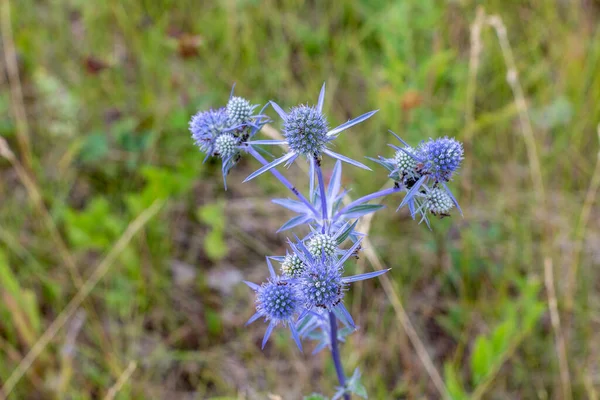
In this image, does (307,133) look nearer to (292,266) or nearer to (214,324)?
(292,266)

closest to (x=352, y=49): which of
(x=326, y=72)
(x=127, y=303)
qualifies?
(x=326, y=72)

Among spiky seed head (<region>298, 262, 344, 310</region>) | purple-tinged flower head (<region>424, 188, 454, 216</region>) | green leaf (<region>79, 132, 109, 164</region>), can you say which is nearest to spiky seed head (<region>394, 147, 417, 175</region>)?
purple-tinged flower head (<region>424, 188, 454, 216</region>)

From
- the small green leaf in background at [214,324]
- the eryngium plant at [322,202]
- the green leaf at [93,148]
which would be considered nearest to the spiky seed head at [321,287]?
the eryngium plant at [322,202]

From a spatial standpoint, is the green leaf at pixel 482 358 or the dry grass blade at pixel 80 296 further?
the dry grass blade at pixel 80 296

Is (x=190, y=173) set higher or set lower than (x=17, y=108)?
lower

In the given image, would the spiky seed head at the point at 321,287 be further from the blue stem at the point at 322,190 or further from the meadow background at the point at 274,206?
the meadow background at the point at 274,206

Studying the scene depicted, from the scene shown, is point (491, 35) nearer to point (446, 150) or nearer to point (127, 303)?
point (446, 150)
